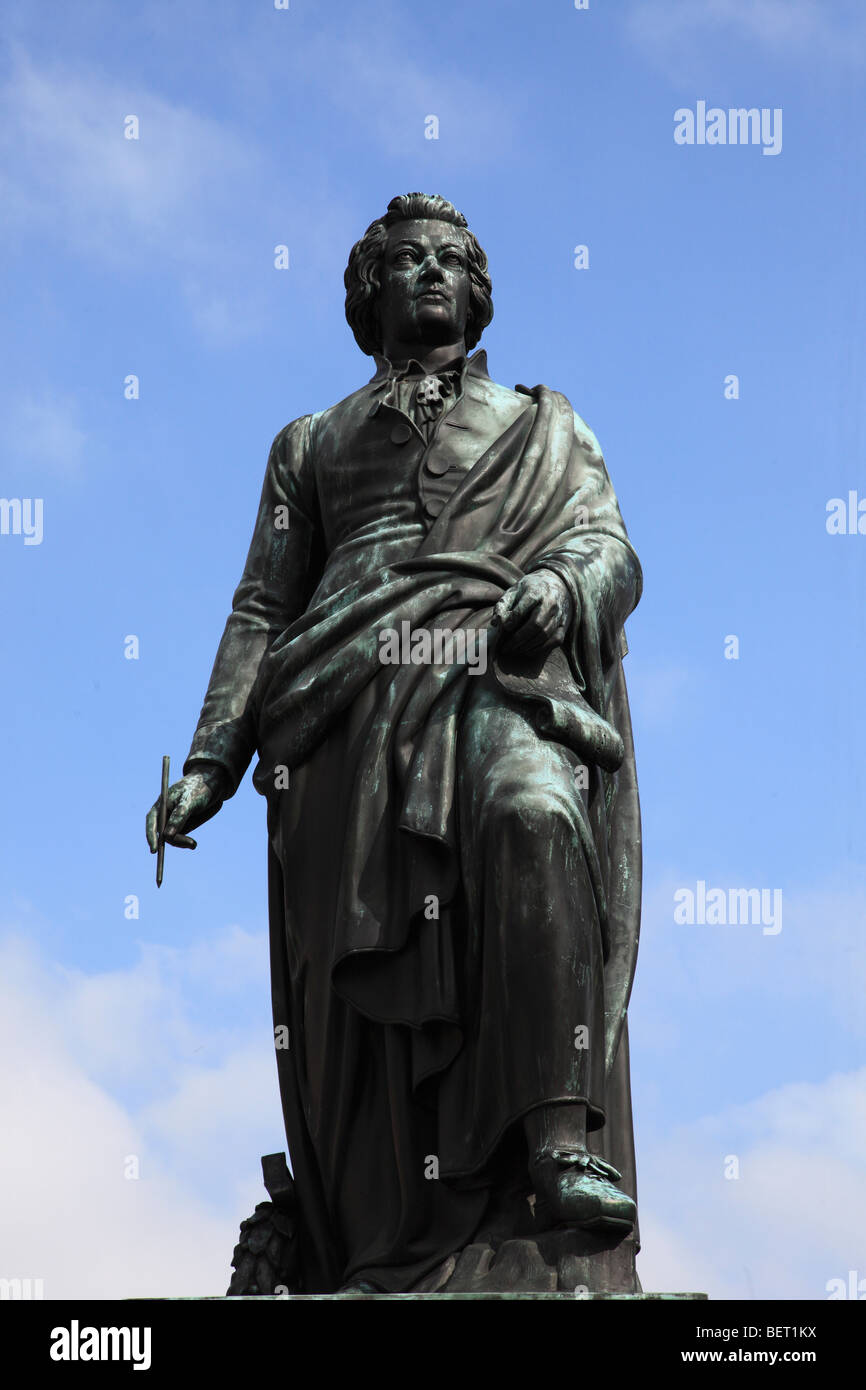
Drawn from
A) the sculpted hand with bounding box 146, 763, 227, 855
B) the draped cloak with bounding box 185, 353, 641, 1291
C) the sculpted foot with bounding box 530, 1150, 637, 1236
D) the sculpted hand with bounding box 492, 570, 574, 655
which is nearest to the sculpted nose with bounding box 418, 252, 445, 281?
the draped cloak with bounding box 185, 353, 641, 1291

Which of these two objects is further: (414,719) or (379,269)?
(379,269)

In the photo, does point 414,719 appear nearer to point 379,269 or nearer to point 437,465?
point 437,465

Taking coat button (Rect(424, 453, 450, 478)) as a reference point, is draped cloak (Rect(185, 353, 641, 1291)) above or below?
below

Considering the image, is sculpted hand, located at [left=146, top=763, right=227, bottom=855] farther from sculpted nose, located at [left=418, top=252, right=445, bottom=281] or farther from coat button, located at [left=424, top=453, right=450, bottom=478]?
sculpted nose, located at [left=418, top=252, right=445, bottom=281]

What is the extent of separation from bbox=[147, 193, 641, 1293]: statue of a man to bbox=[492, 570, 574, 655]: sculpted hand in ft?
0.04

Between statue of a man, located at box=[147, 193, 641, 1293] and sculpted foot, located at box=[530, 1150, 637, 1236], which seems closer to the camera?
sculpted foot, located at box=[530, 1150, 637, 1236]

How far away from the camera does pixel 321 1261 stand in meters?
10.2

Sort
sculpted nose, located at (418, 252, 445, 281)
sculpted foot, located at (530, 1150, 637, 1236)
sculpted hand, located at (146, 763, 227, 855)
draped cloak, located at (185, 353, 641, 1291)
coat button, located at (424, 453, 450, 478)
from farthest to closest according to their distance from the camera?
sculpted nose, located at (418, 252, 445, 281)
coat button, located at (424, 453, 450, 478)
sculpted hand, located at (146, 763, 227, 855)
draped cloak, located at (185, 353, 641, 1291)
sculpted foot, located at (530, 1150, 637, 1236)

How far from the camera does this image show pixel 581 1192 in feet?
29.6

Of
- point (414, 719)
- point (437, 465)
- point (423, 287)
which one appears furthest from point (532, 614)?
point (423, 287)

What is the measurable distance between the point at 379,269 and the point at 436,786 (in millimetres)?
2924

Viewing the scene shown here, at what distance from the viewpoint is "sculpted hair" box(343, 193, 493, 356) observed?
37.8 ft

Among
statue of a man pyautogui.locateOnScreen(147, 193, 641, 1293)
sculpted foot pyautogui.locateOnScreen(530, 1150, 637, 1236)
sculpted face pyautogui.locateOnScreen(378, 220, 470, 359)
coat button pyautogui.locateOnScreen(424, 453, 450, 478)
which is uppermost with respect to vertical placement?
sculpted face pyautogui.locateOnScreen(378, 220, 470, 359)
